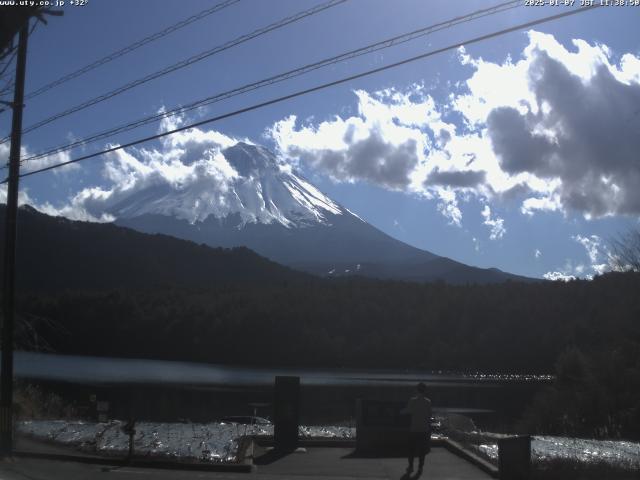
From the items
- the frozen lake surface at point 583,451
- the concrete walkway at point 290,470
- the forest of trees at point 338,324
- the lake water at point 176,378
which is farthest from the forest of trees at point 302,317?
the concrete walkway at point 290,470

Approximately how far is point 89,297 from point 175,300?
17.3 meters

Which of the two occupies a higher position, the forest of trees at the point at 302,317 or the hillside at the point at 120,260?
the hillside at the point at 120,260

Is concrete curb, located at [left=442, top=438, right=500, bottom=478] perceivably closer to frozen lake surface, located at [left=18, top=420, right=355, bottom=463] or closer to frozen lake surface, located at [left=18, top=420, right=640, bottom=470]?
frozen lake surface, located at [left=18, top=420, right=640, bottom=470]

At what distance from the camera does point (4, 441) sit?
15.4m

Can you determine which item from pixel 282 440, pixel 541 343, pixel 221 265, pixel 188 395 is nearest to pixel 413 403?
pixel 282 440

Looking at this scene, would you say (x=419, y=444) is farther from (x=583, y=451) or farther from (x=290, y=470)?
(x=583, y=451)

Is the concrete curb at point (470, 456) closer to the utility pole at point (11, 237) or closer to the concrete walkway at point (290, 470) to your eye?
the concrete walkway at point (290, 470)

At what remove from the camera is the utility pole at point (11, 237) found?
659 inches

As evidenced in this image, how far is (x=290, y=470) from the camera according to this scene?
14367 mm

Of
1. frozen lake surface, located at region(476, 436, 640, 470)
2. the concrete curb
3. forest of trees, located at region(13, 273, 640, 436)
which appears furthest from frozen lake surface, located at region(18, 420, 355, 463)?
forest of trees, located at region(13, 273, 640, 436)

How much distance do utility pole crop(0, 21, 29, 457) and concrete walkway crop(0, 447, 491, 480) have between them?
86.8 inches

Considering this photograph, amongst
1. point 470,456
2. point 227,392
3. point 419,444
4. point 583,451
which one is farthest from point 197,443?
point 227,392

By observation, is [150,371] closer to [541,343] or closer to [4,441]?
[541,343]

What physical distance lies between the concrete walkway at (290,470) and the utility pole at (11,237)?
7.24 ft
